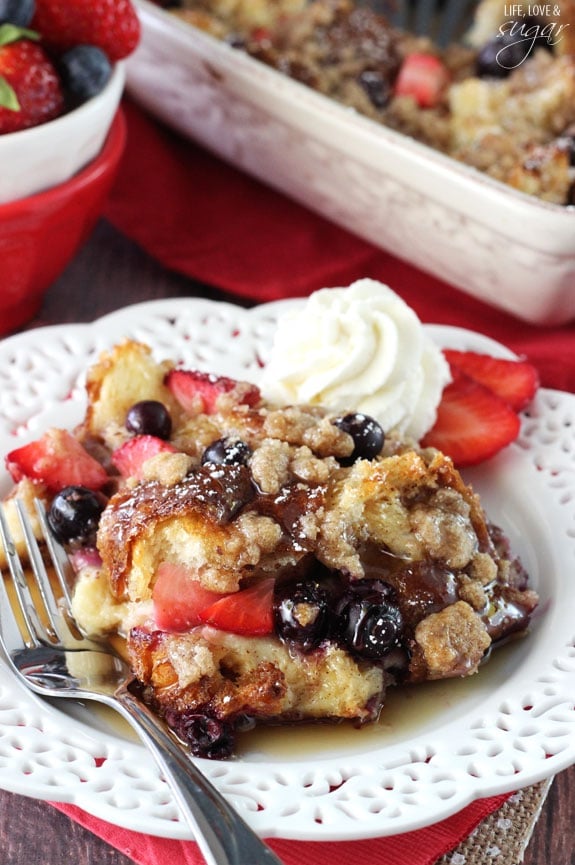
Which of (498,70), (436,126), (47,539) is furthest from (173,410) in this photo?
(498,70)

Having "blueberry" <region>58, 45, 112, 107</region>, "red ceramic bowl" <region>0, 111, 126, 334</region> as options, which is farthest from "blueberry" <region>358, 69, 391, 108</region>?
"blueberry" <region>58, 45, 112, 107</region>

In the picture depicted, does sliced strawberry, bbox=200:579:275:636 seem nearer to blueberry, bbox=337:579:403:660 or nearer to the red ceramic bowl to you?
blueberry, bbox=337:579:403:660

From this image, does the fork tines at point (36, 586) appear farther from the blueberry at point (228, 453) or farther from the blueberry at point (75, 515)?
the blueberry at point (228, 453)

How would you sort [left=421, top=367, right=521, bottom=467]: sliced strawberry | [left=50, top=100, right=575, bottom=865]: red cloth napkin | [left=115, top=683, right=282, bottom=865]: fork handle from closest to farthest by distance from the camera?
1. [left=115, top=683, right=282, bottom=865]: fork handle
2. [left=421, top=367, right=521, bottom=467]: sliced strawberry
3. [left=50, top=100, right=575, bottom=865]: red cloth napkin

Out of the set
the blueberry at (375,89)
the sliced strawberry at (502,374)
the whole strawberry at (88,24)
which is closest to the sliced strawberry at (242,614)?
the sliced strawberry at (502,374)

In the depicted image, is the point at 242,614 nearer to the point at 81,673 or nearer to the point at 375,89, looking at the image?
the point at 81,673

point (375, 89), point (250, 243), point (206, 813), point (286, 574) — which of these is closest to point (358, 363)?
point (286, 574)

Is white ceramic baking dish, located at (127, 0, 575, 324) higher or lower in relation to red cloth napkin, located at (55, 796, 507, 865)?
higher
